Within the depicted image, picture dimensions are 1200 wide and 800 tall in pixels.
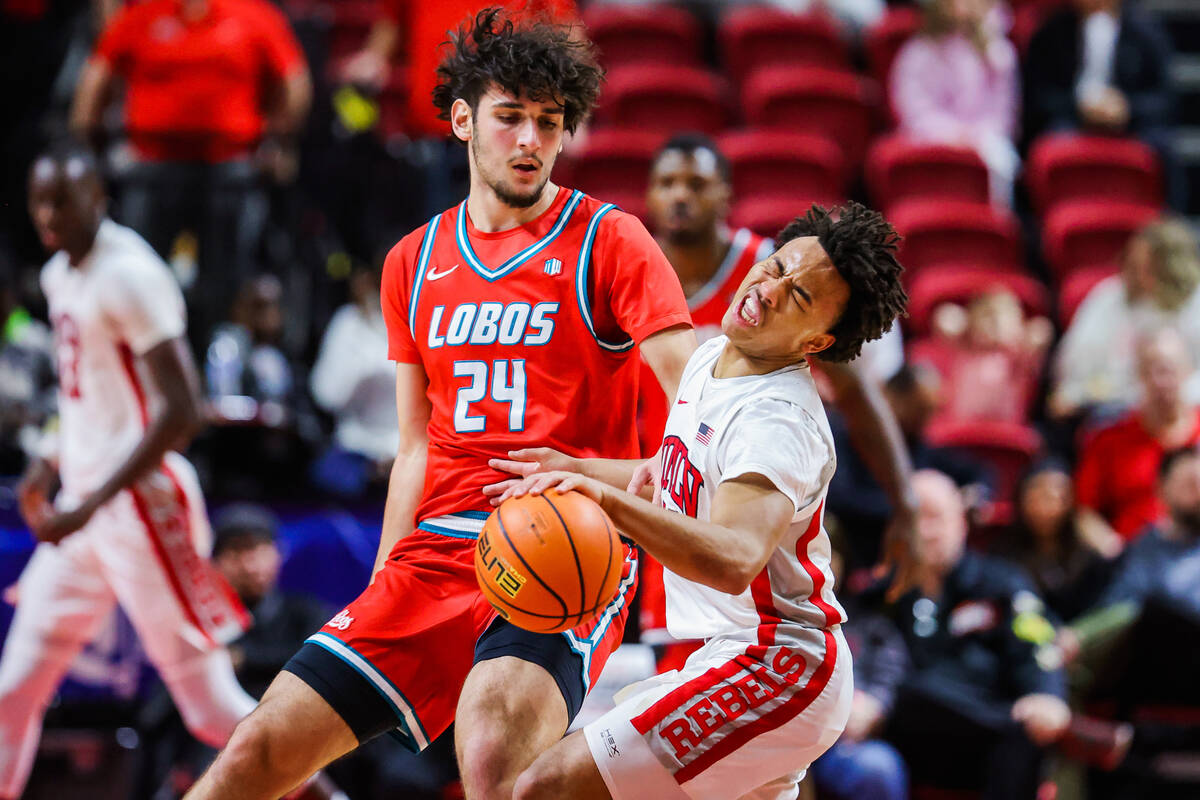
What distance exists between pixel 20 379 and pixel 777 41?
20.5 feet

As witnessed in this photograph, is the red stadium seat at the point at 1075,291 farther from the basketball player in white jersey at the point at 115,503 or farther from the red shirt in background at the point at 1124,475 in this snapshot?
the basketball player in white jersey at the point at 115,503

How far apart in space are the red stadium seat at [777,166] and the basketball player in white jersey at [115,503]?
5.31m

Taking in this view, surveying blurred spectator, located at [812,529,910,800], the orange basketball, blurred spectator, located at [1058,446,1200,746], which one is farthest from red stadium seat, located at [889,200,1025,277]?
the orange basketball

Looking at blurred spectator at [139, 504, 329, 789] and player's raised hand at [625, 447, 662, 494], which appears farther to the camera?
blurred spectator at [139, 504, 329, 789]

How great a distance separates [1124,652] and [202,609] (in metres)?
3.96

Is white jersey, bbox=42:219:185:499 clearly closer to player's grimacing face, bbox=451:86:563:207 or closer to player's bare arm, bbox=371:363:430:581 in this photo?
player's bare arm, bbox=371:363:430:581

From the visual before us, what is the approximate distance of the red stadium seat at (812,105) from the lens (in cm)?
1067

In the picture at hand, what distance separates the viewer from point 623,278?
368 cm

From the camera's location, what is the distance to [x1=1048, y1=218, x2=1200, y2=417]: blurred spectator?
27.9 ft

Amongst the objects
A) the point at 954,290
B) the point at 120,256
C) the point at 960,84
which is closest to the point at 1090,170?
the point at 960,84

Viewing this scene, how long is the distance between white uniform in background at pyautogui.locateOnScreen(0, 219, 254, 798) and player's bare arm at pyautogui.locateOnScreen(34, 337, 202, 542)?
72 mm

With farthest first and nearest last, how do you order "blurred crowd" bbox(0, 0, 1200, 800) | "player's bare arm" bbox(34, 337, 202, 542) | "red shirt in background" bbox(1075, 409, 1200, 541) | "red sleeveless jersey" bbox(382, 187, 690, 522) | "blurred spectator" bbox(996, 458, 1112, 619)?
"red shirt in background" bbox(1075, 409, 1200, 541) → "blurred spectator" bbox(996, 458, 1112, 619) → "blurred crowd" bbox(0, 0, 1200, 800) → "player's bare arm" bbox(34, 337, 202, 542) → "red sleeveless jersey" bbox(382, 187, 690, 522)

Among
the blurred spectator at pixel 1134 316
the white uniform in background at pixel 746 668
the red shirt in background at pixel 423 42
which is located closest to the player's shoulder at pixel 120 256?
the white uniform in background at pixel 746 668

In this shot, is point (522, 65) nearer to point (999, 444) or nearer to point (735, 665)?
point (735, 665)
